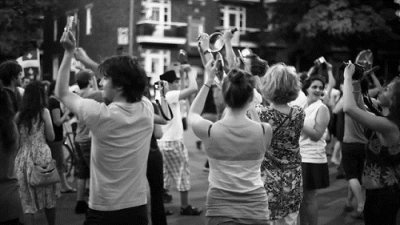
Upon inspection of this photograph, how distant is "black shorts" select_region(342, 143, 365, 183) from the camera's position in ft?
24.9

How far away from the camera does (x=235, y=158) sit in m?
3.75

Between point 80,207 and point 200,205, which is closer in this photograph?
point 80,207

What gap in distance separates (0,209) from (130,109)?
1200 millimetres

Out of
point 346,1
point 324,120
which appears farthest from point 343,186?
point 346,1

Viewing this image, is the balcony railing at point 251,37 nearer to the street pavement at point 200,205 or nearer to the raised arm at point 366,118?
the street pavement at point 200,205

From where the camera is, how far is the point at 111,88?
352 cm

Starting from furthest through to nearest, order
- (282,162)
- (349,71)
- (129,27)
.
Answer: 1. (129,27)
2. (282,162)
3. (349,71)

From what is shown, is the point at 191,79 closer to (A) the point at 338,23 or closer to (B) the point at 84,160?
(B) the point at 84,160

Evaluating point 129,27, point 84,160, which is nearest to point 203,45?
point 84,160

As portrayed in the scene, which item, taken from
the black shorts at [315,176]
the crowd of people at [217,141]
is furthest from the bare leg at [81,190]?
the black shorts at [315,176]

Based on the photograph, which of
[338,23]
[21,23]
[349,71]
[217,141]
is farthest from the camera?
[338,23]

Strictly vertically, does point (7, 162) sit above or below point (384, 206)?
Result: above

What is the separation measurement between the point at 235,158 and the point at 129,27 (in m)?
5.68

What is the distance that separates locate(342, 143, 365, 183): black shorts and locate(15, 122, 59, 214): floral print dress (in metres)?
3.95
